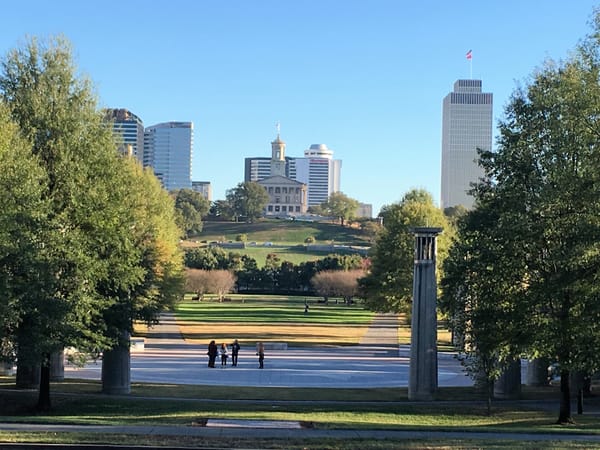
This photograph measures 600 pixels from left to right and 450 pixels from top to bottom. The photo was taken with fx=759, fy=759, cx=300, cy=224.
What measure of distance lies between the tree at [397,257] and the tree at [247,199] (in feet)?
416

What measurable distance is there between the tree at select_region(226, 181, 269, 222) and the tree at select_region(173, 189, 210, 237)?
23.0 feet

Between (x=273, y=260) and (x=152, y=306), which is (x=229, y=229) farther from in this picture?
(x=152, y=306)

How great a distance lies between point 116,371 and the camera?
24.9m

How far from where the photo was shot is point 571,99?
18.8m

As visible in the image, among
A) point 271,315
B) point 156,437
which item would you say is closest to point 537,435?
point 156,437

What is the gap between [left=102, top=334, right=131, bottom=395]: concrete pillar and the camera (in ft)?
81.5

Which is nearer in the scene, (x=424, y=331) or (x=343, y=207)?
(x=424, y=331)

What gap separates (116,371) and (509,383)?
43.8 feet

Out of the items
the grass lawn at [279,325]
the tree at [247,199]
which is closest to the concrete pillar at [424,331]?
the grass lawn at [279,325]

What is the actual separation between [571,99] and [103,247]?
13.2 meters

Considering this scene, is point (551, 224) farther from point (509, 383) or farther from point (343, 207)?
point (343, 207)

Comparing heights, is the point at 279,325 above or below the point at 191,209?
below

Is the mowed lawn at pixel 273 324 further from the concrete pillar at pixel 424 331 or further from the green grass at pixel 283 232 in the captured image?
the green grass at pixel 283 232

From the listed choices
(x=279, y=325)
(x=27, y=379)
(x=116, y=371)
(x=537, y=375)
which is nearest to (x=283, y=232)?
(x=279, y=325)
